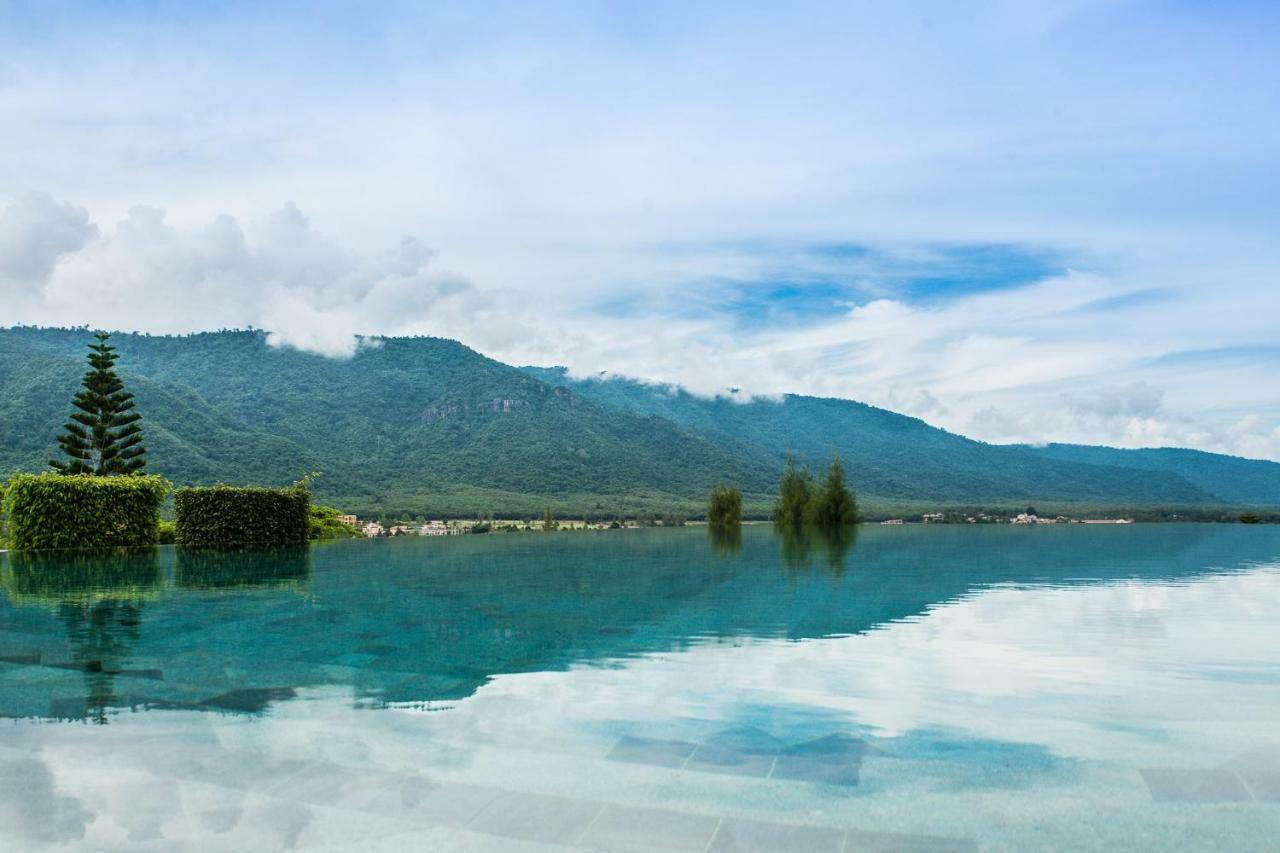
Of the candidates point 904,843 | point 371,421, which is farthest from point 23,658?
point 371,421

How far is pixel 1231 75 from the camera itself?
14.3 m

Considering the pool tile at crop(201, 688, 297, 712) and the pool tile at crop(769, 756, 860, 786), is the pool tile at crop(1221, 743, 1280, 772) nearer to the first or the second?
the pool tile at crop(769, 756, 860, 786)

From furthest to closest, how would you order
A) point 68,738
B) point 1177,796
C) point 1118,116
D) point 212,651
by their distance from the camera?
point 1118,116 → point 212,651 → point 68,738 → point 1177,796

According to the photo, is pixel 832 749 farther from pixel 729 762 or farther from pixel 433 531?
pixel 433 531

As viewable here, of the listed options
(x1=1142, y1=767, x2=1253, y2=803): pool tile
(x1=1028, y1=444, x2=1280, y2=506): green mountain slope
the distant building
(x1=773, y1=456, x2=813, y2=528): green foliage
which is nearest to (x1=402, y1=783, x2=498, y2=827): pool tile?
(x1=1142, y1=767, x2=1253, y2=803): pool tile

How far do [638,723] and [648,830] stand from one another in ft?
4.81

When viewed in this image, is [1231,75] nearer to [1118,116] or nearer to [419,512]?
[1118,116]

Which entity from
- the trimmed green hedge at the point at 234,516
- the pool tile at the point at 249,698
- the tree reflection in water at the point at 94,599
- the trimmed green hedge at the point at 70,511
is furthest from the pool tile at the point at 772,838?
the trimmed green hedge at the point at 234,516

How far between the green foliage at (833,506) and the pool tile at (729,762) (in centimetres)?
3522

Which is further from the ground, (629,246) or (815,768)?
(629,246)

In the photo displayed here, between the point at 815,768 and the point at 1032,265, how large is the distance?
27373 millimetres

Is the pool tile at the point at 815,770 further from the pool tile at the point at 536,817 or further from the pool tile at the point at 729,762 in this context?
the pool tile at the point at 536,817

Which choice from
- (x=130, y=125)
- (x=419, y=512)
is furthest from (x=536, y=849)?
(x=419, y=512)

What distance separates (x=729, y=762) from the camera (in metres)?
3.77
